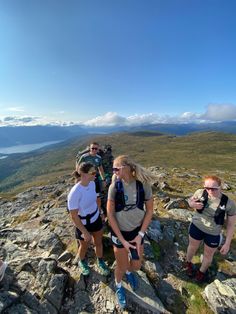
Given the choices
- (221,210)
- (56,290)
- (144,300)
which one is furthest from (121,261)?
(221,210)

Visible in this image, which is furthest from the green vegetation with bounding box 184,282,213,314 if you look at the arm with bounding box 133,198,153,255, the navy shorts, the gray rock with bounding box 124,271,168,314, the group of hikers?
the arm with bounding box 133,198,153,255

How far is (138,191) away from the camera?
656 cm

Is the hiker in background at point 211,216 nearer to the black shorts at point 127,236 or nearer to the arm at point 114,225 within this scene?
the black shorts at point 127,236

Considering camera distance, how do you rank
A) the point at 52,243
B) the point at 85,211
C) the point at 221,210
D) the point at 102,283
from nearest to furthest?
the point at 221,210, the point at 85,211, the point at 102,283, the point at 52,243

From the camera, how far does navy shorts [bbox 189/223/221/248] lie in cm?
788

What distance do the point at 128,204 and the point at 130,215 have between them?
35cm

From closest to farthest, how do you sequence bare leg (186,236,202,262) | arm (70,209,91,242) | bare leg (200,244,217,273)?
arm (70,209,91,242)
bare leg (200,244,217,273)
bare leg (186,236,202,262)

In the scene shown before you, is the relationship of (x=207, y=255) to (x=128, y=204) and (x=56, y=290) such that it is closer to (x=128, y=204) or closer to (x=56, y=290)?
(x=128, y=204)

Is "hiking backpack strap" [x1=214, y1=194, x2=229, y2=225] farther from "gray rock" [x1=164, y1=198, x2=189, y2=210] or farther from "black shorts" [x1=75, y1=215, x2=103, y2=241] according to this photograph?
"gray rock" [x1=164, y1=198, x2=189, y2=210]

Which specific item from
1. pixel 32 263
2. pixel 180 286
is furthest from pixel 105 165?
pixel 180 286

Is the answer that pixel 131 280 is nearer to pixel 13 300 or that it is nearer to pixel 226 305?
pixel 226 305

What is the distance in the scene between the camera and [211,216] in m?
7.74

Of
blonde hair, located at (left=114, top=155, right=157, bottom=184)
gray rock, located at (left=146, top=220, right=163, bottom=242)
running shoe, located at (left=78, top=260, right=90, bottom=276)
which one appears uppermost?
blonde hair, located at (left=114, top=155, right=157, bottom=184)

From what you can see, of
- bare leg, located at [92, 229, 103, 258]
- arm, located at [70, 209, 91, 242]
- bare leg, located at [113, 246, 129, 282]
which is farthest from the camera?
bare leg, located at [92, 229, 103, 258]
